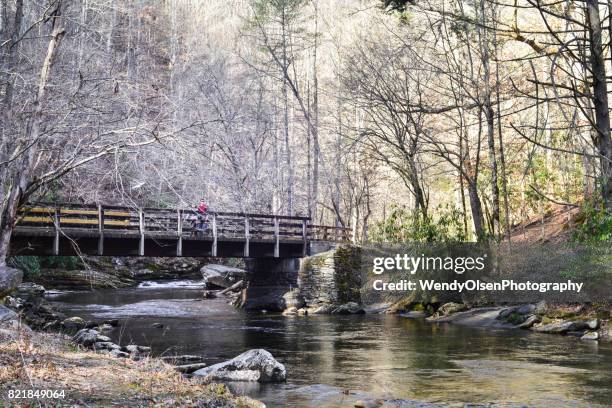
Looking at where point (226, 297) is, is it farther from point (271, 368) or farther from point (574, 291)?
point (271, 368)

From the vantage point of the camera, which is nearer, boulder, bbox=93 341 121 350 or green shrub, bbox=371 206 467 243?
boulder, bbox=93 341 121 350

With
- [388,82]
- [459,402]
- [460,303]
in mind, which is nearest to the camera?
[459,402]

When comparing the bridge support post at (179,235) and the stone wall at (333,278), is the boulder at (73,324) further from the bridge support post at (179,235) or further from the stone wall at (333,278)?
the stone wall at (333,278)

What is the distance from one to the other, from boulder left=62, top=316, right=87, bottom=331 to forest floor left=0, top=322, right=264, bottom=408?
798 centimetres

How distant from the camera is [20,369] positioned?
21.5ft

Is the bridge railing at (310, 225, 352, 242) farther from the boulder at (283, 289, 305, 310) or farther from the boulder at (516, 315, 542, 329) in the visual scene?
the boulder at (516, 315, 542, 329)

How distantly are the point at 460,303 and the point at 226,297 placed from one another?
13.2m

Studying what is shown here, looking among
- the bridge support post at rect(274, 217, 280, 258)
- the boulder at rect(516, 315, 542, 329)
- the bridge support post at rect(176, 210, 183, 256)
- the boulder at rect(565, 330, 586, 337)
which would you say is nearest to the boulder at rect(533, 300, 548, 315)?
the boulder at rect(516, 315, 542, 329)

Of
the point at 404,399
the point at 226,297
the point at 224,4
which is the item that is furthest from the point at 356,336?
the point at 224,4

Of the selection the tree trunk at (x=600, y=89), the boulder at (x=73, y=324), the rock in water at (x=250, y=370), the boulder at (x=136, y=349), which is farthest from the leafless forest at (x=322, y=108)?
the boulder at (x=73, y=324)

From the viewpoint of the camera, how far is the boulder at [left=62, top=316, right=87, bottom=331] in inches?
647

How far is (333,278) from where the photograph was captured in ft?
83.6

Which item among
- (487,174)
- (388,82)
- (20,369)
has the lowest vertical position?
(20,369)

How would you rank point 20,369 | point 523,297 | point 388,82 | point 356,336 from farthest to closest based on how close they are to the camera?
point 388,82, point 523,297, point 356,336, point 20,369
